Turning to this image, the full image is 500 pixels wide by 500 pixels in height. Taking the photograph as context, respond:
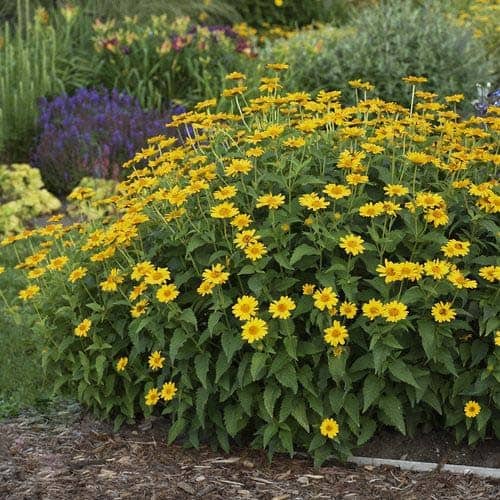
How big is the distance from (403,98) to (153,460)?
5464 mm

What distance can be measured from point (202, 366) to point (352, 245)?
678 mm

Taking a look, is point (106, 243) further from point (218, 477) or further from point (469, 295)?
point (469, 295)

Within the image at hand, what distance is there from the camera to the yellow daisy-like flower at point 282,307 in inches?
122

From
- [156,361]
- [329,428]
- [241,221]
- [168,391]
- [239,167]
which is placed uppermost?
[239,167]

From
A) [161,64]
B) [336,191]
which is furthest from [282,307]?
[161,64]

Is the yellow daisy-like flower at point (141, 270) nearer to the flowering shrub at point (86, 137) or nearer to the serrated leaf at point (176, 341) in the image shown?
the serrated leaf at point (176, 341)

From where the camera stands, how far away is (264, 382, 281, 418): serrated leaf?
3223 millimetres

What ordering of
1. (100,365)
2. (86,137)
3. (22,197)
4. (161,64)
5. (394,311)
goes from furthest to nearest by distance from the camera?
(161,64) < (86,137) < (22,197) < (100,365) < (394,311)

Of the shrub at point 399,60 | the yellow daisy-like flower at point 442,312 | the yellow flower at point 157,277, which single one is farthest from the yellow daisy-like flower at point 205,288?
the shrub at point 399,60

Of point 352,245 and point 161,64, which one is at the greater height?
point 161,64

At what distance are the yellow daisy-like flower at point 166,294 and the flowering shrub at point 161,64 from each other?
5.03 m

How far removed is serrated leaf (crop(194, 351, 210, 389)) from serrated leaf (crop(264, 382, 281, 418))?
0.21m

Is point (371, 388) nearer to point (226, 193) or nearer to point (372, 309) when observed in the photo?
point (372, 309)

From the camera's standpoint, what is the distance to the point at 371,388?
3234 mm
